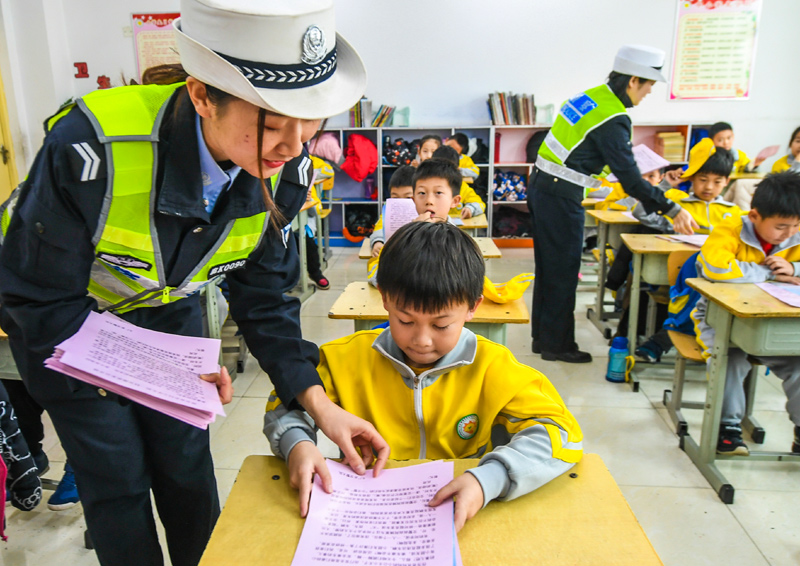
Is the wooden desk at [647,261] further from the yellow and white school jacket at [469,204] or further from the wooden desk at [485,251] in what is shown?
the yellow and white school jacket at [469,204]

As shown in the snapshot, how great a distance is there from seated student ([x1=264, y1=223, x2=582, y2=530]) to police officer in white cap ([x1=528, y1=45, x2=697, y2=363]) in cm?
201

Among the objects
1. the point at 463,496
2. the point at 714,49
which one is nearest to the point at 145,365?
the point at 463,496

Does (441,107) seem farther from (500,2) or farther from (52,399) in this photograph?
(52,399)

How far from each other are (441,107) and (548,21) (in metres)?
1.37

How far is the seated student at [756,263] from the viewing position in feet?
6.95

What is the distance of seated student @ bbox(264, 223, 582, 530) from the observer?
1.06m

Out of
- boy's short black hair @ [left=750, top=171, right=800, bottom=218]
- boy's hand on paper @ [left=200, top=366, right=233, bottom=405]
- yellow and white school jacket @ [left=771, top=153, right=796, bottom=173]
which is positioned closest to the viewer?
boy's hand on paper @ [left=200, top=366, right=233, bottom=405]

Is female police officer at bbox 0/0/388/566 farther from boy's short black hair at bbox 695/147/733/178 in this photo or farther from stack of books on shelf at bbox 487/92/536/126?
stack of books on shelf at bbox 487/92/536/126

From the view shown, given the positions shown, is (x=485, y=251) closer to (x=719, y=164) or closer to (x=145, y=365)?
(x=719, y=164)

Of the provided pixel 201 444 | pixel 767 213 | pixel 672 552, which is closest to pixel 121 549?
pixel 201 444

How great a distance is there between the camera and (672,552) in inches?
68.1

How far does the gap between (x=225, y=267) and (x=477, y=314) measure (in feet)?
3.22

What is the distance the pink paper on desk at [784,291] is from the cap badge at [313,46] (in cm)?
173

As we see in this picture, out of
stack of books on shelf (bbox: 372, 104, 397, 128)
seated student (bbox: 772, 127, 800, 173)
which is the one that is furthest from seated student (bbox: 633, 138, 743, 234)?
stack of books on shelf (bbox: 372, 104, 397, 128)
